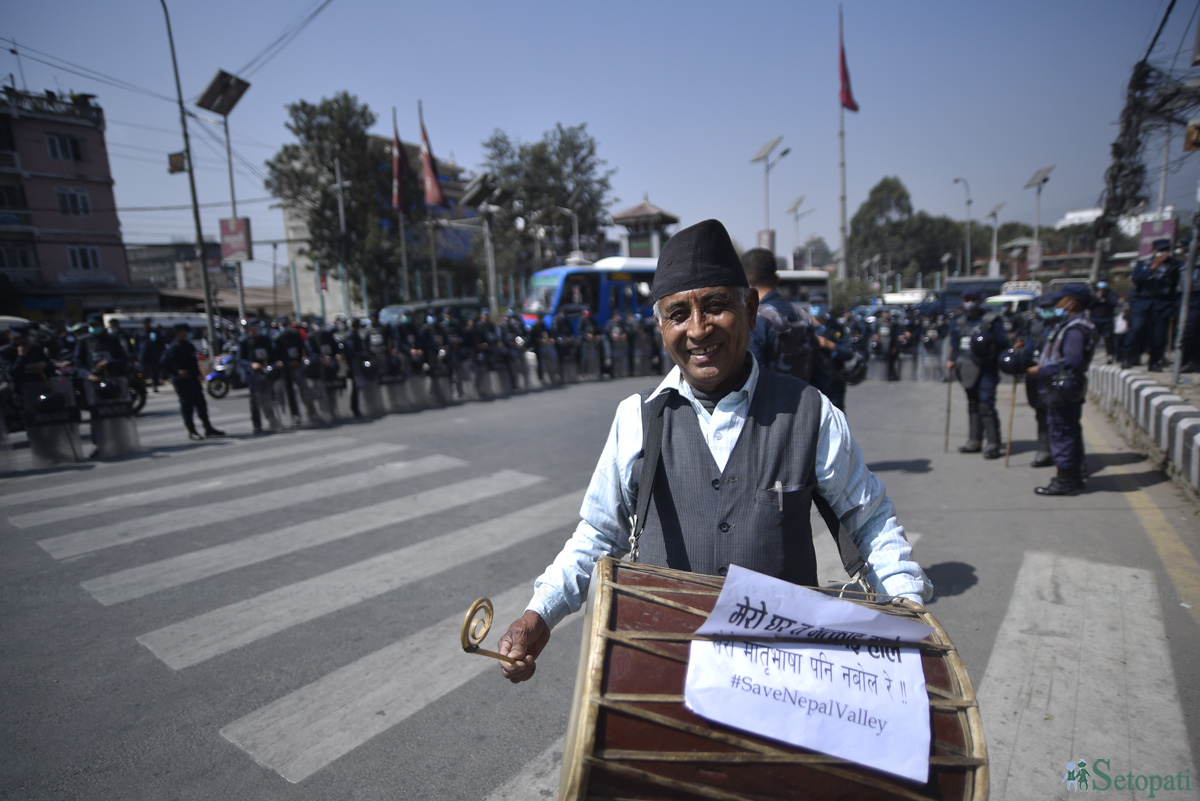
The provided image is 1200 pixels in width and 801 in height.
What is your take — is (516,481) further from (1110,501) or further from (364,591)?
(1110,501)

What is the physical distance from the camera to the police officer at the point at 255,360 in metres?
9.70

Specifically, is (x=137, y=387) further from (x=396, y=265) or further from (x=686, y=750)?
(x=396, y=265)

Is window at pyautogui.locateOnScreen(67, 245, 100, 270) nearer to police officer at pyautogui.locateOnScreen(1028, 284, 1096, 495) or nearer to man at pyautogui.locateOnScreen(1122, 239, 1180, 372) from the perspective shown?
police officer at pyautogui.locateOnScreen(1028, 284, 1096, 495)

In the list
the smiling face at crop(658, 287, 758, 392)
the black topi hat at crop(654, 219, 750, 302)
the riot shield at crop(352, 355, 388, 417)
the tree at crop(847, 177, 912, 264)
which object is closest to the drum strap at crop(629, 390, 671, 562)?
the smiling face at crop(658, 287, 758, 392)

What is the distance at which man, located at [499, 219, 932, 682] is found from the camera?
1.59 metres

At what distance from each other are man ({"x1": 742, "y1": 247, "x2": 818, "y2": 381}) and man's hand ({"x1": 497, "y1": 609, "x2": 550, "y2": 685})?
298cm

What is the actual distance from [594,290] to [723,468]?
2096cm

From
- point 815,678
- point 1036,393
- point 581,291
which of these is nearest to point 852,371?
point 1036,393

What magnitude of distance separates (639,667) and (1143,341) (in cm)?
1242

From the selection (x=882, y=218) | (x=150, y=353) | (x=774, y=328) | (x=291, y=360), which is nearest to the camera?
(x=774, y=328)

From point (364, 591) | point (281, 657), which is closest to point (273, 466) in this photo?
point (364, 591)

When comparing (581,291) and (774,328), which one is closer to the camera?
(774,328)

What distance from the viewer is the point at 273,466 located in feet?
25.2

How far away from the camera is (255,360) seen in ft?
32.4
